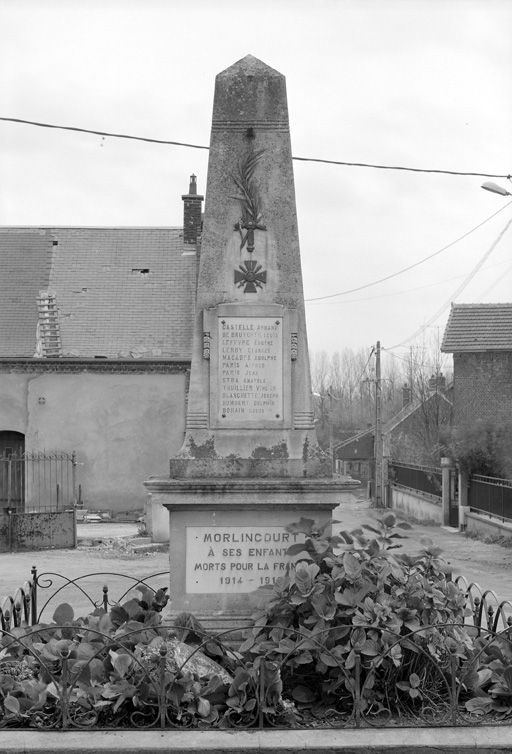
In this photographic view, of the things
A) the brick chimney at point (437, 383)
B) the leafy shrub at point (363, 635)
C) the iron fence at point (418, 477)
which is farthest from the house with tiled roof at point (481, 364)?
the leafy shrub at point (363, 635)

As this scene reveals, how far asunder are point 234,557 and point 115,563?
1004 cm

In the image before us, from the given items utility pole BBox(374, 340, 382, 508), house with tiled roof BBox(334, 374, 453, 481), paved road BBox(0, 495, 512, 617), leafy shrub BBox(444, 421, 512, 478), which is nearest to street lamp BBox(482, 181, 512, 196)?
paved road BBox(0, 495, 512, 617)

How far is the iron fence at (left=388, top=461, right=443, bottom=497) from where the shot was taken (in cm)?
2967

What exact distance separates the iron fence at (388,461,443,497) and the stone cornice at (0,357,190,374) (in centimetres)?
1001

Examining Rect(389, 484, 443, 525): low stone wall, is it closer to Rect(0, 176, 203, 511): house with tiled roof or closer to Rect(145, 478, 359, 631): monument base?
Rect(0, 176, 203, 511): house with tiled roof

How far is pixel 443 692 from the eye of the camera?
5.43 metres

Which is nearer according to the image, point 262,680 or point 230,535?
point 262,680

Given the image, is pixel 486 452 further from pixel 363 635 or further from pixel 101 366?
pixel 363 635

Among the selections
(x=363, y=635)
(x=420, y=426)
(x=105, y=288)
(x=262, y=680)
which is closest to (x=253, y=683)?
(x=262, y=680)

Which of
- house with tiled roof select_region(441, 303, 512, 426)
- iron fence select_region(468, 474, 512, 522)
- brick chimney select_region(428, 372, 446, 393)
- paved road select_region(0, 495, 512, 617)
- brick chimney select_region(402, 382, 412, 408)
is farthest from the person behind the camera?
brick chimney select_region(402, 382, 412, 408)

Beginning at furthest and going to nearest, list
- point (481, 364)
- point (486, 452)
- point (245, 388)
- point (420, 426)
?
1. point (420, 426)
2. point (481, 364)
3. point (486, 452)
4. point (245, 388)

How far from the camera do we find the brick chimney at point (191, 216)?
89.0 ft

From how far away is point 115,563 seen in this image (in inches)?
632

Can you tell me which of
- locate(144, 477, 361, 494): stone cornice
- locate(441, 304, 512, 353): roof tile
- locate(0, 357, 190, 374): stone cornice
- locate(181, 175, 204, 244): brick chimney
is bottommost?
locate(144, 477, 361, 494): stone cornice
